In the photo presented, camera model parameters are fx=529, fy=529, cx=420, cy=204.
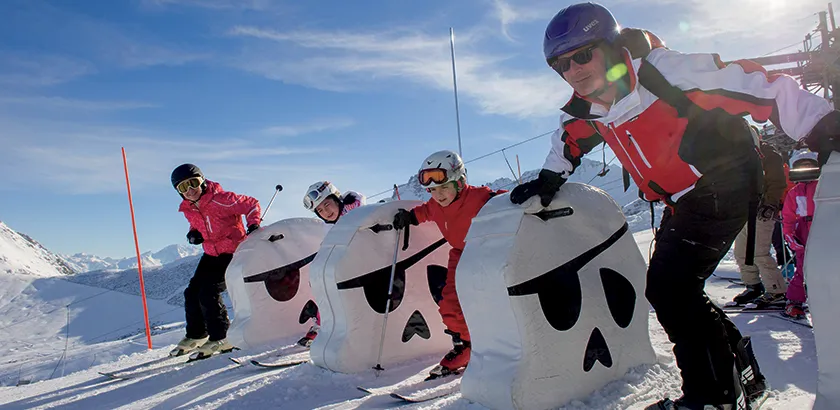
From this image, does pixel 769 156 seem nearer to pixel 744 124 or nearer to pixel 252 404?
pixel 744 124

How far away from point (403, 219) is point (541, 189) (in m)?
1.72

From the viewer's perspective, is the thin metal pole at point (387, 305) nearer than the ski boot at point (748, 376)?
No

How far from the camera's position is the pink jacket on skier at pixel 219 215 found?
6.25 m

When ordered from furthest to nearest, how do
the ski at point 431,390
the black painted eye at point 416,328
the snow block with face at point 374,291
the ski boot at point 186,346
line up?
the ski boot at point 186,346
the black painted eye at point 416,328
the snow block with face at point 374,291
the ski at point 431,390

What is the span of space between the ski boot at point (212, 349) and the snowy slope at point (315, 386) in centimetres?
24

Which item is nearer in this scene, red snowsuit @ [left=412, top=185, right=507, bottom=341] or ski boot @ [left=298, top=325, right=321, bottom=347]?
red snowsuit @ [left=412, top=185, right=507, bottom=341]

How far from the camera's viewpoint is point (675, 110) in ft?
7.54

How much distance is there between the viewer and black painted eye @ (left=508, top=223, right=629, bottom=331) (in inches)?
110

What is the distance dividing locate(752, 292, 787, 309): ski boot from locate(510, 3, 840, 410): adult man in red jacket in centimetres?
350

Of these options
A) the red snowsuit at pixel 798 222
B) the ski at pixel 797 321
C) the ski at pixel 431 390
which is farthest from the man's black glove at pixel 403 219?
the red snowsuit at pixel 798 222

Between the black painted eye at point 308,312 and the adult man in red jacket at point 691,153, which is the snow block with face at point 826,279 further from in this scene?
the black painted eye at point 308,312

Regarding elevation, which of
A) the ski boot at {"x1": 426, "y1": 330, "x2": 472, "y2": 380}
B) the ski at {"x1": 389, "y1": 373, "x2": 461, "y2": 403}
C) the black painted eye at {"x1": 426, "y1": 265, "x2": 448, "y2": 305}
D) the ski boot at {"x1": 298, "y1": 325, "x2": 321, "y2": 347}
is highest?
the black painted eye at {"x1": 426, "y1": 265, "x2": 448, "y2": 305}

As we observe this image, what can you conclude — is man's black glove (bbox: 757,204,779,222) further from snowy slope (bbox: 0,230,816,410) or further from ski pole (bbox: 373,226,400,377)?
ski pole (bbox: 373,226,400,377)

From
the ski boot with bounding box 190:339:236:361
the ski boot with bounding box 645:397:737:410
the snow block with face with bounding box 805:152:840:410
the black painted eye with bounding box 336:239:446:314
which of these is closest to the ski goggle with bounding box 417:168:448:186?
the black painted eye with bounding box 336:239:446:314
